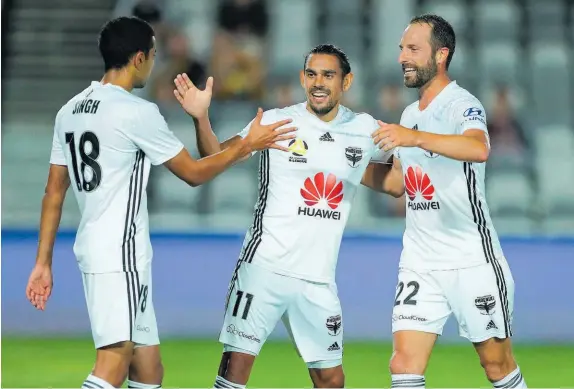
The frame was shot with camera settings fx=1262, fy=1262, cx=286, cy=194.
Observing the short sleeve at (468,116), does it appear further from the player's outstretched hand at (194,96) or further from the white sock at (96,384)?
the white sock at (96,384)

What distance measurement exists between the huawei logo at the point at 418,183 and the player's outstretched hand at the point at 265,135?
0.67 meters

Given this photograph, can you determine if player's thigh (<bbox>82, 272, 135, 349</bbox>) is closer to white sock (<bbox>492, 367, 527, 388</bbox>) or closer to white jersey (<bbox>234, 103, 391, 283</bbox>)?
white jersey (<bbox>234, 103, 391, 283</bbox>)

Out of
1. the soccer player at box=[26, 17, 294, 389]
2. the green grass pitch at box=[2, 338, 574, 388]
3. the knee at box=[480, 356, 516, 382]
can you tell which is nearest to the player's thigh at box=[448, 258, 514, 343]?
the knee at box=[480, 356, 516, 382]

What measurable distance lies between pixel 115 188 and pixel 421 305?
5.48 feet

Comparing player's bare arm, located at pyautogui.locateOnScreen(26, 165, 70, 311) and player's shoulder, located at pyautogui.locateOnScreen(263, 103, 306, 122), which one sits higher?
player's shoulder, located at pyautogui.locateOnScreen(263, 103, 306, 122)

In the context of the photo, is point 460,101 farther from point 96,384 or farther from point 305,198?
point 96,384

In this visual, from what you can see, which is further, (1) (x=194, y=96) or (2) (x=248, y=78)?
(2) (x=248, y=78)

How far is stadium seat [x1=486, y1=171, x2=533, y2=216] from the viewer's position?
12234mm

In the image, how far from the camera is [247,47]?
1379cm

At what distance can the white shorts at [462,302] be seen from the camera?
20.9 feet

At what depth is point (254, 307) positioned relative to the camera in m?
Answer: 6.48

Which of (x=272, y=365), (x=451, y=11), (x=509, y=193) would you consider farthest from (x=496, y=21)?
(x=272, y=365)

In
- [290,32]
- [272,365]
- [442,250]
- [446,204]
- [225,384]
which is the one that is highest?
[290,32]

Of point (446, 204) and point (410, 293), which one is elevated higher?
point (446, 204)
